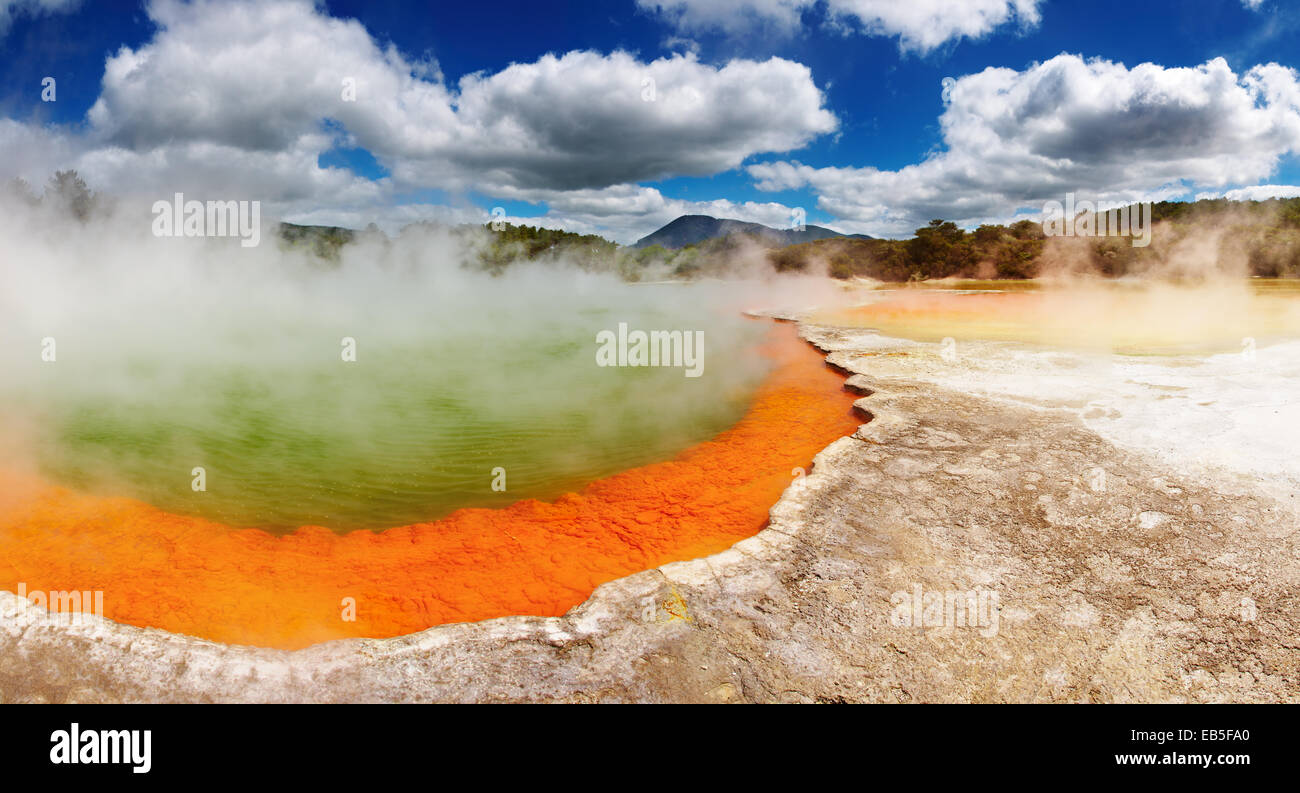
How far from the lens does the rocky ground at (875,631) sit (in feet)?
8.50

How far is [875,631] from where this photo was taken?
2959 mm

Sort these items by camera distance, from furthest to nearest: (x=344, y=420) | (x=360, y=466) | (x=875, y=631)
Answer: (x=344, y=420) < (x=360, y=466) < (x=875, y=631)

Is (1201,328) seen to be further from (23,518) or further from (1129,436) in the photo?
(23,518)

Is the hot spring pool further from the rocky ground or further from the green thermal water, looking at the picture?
the rocky ground

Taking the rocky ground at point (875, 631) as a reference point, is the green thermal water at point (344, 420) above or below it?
above

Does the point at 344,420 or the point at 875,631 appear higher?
the point at 344,420

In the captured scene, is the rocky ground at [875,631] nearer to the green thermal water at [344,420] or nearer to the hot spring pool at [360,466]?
the hot spring pool at [360,466]

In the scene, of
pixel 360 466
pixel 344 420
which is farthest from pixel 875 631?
pixel 344 420

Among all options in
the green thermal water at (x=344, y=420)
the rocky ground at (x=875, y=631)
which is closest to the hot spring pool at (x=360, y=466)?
the green thermal water at (x=344, y=420)

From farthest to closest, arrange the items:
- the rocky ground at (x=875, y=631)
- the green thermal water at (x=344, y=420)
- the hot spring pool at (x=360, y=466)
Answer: the green thermal water at (x=344, y=420), the hot spring pool at (x=360, y=466), the rocky ground at (x=875, y=631)

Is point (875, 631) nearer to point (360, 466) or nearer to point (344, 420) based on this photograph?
point (360, 466)

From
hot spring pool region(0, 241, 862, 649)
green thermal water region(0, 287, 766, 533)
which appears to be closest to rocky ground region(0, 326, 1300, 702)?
hot spring pool region(0, 241, 862, 649)

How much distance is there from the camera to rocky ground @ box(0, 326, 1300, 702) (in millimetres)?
2590
